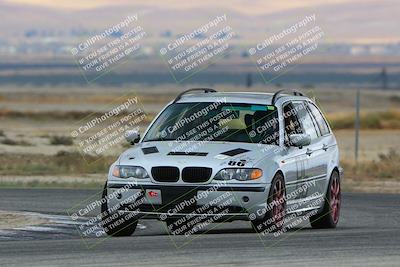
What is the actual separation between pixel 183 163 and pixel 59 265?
3.58m

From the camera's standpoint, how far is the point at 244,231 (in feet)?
55.7

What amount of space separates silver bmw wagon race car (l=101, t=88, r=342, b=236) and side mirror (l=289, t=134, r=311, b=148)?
0.5 inches

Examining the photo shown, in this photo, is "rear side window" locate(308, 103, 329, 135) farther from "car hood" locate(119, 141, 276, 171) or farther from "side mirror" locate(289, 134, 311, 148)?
"car hood" locate(119, 141, 276, 171)

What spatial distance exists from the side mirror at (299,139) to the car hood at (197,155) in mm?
396

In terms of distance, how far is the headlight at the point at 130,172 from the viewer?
50.6ft

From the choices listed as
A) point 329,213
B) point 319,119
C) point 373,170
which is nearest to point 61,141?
point 373,170

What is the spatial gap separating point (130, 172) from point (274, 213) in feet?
5.63

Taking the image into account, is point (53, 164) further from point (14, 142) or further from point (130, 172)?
point (130, 172)

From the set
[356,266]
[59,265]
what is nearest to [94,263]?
[59,265]

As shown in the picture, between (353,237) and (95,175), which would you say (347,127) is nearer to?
(95,175)

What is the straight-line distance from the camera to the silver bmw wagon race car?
15.3 meters

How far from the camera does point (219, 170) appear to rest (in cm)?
1530

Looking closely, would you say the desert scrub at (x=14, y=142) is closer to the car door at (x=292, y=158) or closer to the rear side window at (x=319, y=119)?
the rear side window at (x=319, y=119)

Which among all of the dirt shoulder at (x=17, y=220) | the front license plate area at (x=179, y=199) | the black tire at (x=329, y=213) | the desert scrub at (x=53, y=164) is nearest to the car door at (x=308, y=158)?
the black tire at (x=329, y=213)
